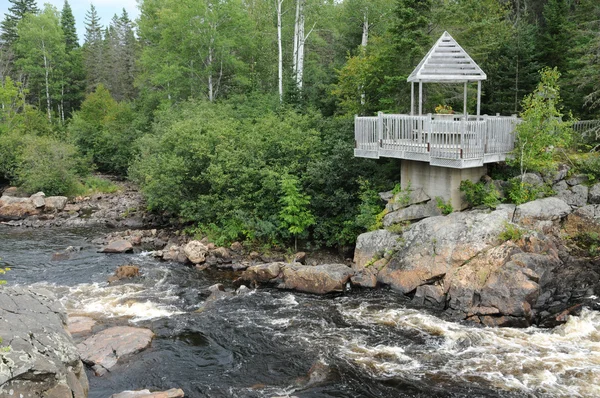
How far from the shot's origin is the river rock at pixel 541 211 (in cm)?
1599

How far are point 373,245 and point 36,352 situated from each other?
475 inches

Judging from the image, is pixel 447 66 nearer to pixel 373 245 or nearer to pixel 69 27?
pixel 373 245

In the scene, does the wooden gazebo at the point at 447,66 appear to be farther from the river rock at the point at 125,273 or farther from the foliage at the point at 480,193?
the river rock at the point at 125,273

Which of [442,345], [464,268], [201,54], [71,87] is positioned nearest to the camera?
[442,345]

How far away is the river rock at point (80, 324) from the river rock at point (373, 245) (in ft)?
29.7

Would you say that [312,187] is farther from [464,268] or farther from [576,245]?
[576,245]

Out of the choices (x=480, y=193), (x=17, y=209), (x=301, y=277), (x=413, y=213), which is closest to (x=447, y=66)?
(x=480, y=193)

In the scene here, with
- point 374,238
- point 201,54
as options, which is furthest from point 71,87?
point 374,238

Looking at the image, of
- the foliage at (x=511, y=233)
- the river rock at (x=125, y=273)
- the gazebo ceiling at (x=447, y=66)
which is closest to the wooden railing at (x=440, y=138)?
the gazebo ceiling at (x=447, y=66)

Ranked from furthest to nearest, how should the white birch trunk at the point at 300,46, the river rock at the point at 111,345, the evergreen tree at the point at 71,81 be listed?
the evergreen tree at the point at 71,81 → the white birch trunk at the point at 300,46 → the river rock at the point at 111,345

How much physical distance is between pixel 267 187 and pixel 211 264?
4299 mm

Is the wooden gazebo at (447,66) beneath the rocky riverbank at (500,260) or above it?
above

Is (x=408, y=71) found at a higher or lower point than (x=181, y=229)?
higher

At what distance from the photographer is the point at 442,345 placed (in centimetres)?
1240
